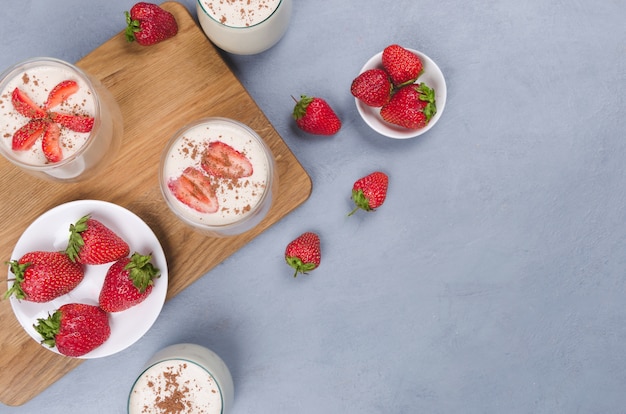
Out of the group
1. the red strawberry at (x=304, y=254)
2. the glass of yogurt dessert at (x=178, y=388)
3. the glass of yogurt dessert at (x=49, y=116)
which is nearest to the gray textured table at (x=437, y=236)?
the red strawberry at (x=304, y=254)

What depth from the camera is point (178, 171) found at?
3.72ft

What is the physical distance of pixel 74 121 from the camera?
1.15 m

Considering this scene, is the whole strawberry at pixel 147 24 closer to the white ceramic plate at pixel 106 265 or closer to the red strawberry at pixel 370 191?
the white ceramic plate at pixel 106 265

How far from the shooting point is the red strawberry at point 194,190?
44.3 inches

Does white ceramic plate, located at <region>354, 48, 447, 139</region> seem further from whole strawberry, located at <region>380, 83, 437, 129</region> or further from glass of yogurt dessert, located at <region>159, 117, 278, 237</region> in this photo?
glass of yogurt dessert, located at <region>159, 117, 278, 237</region>

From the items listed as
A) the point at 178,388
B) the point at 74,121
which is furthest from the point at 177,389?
the point at 74,121

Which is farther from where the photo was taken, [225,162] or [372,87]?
[372,87]

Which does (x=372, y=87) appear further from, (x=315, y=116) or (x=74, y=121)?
(x=74, y=121)

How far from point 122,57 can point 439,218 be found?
0.80 meters

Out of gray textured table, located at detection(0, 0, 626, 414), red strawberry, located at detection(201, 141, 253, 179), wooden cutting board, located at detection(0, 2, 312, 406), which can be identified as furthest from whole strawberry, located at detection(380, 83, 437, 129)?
red strawberry, located at detection(201, 141, 253, 179)

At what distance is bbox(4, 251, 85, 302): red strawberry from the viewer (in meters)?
1.17

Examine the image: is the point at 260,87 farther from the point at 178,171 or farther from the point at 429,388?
the point at 429,388

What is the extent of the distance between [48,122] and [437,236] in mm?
874

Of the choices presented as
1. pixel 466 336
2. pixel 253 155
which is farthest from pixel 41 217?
pixel 466 336
